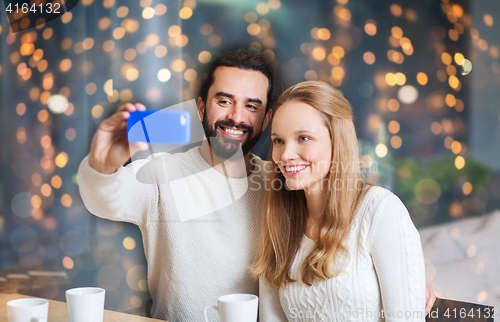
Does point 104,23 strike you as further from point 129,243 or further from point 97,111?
point 129,243

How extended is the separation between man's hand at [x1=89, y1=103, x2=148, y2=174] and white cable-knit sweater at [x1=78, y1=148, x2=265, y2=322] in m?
0.16

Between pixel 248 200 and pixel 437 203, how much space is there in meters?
1.01

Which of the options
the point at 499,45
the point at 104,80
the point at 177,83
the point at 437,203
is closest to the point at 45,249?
the point at 104,80

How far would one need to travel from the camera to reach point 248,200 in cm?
88

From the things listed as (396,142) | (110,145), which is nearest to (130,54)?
(110,145)

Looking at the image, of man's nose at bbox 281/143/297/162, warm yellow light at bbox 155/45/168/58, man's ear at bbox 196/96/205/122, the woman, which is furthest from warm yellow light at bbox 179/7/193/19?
man's nose at bbox 281/143/297/162

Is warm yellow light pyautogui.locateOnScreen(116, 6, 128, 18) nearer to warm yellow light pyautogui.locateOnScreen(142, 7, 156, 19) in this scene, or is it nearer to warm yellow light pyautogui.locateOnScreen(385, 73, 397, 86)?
warm yellow light pyautogui.locateOnScreen(142, 7, 156, 19)

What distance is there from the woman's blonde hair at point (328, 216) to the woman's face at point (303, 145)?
15 mm

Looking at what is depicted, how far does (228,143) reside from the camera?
91cm

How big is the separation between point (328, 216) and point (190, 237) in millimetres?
336

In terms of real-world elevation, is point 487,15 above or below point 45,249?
above

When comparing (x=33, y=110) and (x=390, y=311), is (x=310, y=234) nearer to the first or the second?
(x=390, y=311)

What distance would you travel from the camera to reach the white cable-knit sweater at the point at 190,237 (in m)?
0.83

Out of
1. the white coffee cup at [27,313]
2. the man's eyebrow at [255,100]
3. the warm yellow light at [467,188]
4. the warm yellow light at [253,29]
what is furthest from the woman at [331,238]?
the warm yellow light at [467,188]
